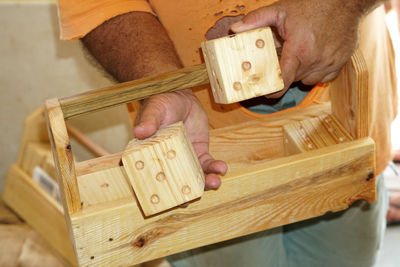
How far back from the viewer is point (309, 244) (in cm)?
132

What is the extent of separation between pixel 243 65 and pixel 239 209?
25 cm

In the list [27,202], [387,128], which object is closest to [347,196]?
[387,128]

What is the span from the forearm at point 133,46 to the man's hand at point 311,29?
0.21m

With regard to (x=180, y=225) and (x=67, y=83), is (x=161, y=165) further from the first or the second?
(x=67, y=83)

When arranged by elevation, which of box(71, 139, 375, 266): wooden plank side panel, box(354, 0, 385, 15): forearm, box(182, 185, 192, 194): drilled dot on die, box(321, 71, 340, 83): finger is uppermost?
box(354, 0, 385, 15): forearm

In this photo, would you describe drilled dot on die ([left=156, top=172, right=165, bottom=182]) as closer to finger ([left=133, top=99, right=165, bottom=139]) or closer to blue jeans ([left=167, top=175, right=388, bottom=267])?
finger ([left=133, top=99, right=165, bottom=139])

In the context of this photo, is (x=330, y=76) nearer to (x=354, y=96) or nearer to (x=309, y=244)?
(x=354, y=96)

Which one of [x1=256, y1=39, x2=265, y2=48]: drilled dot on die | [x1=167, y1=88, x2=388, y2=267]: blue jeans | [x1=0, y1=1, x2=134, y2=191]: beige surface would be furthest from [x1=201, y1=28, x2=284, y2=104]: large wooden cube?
[x1=0, y1=1, x2=134, y2=191]: beige surface

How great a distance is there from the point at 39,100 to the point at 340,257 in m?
1.64

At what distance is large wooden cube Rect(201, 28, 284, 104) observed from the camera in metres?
0.74

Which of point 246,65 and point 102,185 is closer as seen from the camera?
point 246,65

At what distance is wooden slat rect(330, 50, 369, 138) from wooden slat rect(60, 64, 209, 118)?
→ 0.31 metres

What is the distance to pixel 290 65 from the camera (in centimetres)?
86

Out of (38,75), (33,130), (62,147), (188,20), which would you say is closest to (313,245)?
(188,20)
